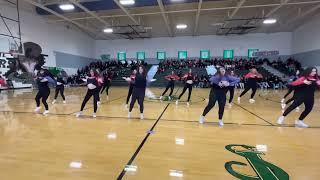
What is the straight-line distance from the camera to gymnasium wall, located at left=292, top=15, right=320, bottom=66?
23377mm

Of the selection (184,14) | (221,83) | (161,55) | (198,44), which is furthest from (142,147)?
(161,55)

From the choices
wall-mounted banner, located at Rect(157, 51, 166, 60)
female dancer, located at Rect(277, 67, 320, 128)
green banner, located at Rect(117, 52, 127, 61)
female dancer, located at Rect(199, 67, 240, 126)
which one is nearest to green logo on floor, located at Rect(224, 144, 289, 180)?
female dancer, located at Rect(199, 67, 240, 126)

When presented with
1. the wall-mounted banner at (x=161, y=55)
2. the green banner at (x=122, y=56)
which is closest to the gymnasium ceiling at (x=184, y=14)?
A: the wall-mounted banner at (x=161, y=55)

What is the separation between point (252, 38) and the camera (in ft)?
102

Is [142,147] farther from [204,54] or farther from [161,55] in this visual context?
[161,55]

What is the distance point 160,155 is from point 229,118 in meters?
4.06

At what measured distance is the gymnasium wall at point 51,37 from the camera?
19.5 metres

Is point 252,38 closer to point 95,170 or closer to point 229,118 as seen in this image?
point 229,118

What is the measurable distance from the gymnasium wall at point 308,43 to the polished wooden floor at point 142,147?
22.0 meters

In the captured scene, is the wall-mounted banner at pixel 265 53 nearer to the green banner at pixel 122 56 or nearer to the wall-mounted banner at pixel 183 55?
the wall-mounted banner at pixel 183 55

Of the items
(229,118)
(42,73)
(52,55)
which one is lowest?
(229,118)

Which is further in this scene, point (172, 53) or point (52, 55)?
point (172, 53)

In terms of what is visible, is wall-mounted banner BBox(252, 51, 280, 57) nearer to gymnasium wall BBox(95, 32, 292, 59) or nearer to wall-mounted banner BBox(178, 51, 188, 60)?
gymnasium wall BBox(95, 32, 292, 59)

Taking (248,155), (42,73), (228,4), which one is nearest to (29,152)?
(248,155)
